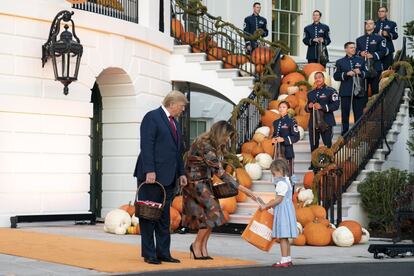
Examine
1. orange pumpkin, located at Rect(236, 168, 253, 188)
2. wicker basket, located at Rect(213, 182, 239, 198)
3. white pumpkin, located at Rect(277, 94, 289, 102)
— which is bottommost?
orange pumpkin, located at Rect(236, 168, 253, 188)

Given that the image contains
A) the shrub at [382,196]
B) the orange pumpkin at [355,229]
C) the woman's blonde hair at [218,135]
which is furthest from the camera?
the shrub at [382,196]

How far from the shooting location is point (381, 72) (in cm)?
2250

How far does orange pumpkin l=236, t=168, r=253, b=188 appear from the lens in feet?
61.9

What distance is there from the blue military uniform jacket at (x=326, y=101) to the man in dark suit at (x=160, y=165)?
7.33m

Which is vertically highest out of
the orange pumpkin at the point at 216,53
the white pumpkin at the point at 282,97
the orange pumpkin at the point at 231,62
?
the orange pumpkin at the point at 216,53

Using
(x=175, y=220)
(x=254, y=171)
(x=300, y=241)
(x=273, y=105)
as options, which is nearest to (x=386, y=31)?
(x=273, y=105)

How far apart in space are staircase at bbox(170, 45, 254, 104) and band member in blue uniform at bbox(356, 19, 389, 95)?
7.86 feet

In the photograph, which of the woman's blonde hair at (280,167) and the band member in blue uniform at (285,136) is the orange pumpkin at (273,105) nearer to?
the band member in blue uniform at (285,136)

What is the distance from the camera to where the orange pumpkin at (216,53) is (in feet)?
75.1

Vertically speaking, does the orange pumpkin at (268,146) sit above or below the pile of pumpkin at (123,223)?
above

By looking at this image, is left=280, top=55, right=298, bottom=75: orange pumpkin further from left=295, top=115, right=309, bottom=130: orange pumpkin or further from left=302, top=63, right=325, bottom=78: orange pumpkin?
left=295, top=115, right=309, bottom=130: orange pumpkin

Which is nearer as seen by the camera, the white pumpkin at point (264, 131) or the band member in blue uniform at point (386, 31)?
the white pumpkin at point (264, 131)

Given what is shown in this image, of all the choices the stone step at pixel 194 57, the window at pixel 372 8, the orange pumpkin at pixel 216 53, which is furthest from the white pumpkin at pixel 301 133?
the window at pixel 372 8

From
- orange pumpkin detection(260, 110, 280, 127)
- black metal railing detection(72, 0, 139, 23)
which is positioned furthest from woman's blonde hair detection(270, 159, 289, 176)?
orange pumpkin detection(260, 110, 280, 127)
